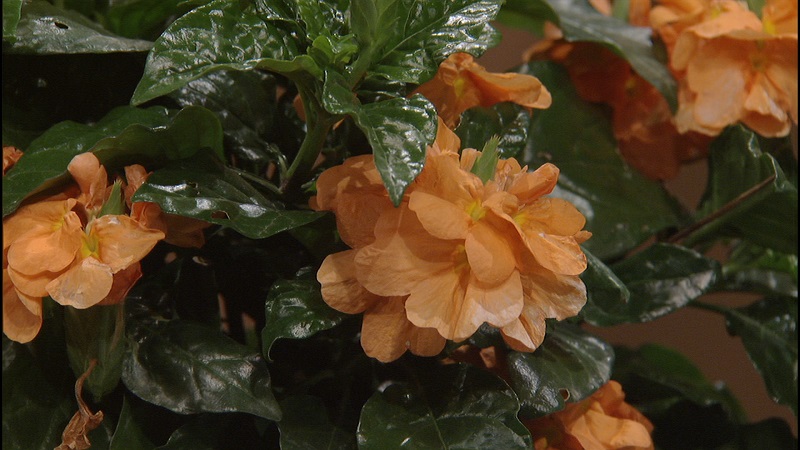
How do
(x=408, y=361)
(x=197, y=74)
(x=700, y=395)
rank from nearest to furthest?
(x=197, y=74) < (x=408, y=361) < (x=700, y=395)

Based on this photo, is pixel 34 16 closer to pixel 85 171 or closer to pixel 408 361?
pixel 85 171

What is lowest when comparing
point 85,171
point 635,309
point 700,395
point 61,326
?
point 700,395

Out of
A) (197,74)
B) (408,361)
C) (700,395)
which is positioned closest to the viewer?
(197,74)

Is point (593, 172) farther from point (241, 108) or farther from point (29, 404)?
point (29, 404)

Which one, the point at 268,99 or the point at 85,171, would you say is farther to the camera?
the point at 268,99

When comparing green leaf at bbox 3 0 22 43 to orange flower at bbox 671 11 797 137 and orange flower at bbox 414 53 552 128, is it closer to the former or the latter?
orange flower at bbox 414 53 552 128

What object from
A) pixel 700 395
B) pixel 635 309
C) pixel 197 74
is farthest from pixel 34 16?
pixel 700 395

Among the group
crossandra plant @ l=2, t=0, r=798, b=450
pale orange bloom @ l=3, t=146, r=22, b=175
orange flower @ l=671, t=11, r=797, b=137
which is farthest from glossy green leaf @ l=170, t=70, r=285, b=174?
orange flower @ l=671, t=11, r=797, b=137

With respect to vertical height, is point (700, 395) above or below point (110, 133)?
below

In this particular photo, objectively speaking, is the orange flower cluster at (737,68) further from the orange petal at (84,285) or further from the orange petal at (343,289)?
the orange petal at (84,285)
